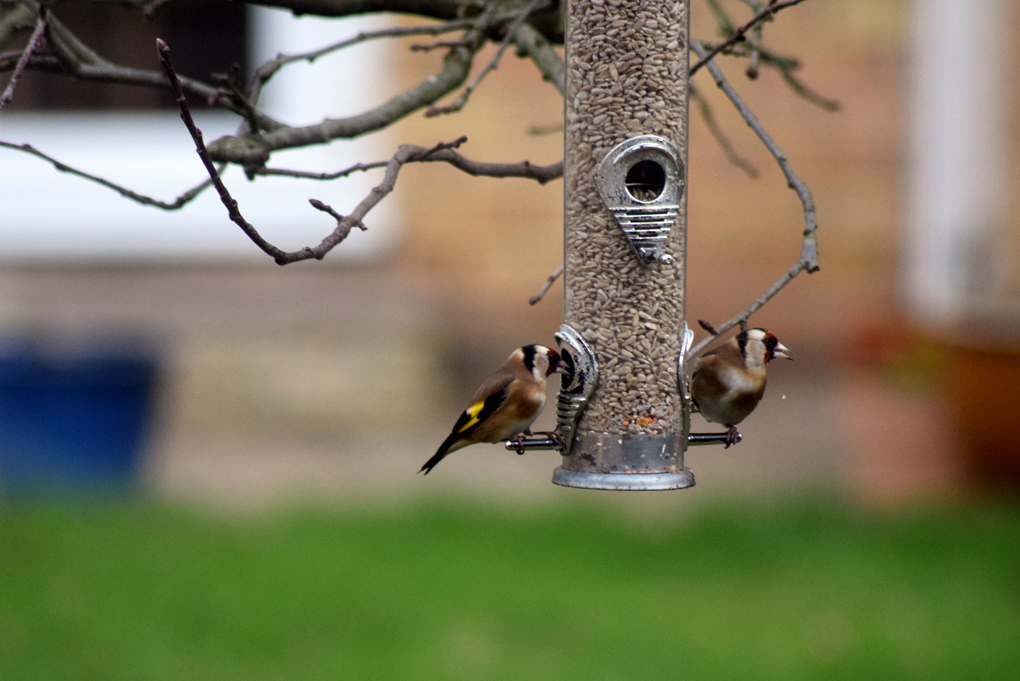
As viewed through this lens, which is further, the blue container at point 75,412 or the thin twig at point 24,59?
the blue container at point 75,412

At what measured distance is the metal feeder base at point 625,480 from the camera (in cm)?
292

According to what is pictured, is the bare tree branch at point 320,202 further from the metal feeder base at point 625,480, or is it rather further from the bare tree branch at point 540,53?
the metal feeder base at point 625,480

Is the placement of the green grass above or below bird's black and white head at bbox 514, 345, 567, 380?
below

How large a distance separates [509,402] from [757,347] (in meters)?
0.53

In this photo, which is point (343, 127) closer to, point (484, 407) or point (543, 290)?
point (543, 290)

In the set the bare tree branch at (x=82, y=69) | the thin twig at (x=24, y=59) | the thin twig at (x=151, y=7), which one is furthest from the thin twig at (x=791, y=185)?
the thin twig at (x=24, y=59)

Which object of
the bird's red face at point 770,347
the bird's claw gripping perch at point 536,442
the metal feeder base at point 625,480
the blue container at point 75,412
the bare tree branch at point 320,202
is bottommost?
the blue container at point 75,412

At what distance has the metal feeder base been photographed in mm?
2918

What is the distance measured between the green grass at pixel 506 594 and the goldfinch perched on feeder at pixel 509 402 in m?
2.35

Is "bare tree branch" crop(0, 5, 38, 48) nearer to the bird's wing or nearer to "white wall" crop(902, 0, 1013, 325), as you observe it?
the bird's wing

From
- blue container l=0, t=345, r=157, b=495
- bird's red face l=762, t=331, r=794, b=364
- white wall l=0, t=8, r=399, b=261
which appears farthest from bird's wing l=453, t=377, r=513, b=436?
white wall l=0, t=8, r=399, b=261

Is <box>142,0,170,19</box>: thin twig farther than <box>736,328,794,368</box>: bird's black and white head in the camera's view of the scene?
No

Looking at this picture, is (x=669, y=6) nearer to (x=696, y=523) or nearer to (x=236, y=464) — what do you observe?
(x=696, y=523)

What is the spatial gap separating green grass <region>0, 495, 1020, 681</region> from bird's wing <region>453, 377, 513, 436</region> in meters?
2.36
